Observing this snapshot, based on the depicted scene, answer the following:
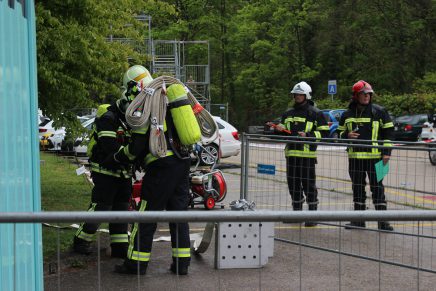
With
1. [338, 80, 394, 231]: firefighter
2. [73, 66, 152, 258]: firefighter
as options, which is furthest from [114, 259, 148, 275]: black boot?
[338, 80, 394, 231]: firefighter

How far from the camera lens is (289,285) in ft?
19.6

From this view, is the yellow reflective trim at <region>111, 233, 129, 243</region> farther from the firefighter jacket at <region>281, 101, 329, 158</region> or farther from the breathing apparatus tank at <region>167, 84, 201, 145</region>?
the firefighter jacket at <region>281, 101, 329, 158</region>

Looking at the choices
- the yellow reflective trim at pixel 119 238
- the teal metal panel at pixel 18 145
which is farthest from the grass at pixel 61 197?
the teal metal panel at pixel 18 145

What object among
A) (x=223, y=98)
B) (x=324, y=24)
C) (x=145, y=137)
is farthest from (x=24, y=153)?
(x=223, y=98)

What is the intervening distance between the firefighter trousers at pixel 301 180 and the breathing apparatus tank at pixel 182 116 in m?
2.06

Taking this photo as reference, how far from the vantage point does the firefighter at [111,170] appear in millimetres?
6773

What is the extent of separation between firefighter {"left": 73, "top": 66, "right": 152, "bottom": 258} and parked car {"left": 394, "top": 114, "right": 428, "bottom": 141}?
2475 cm

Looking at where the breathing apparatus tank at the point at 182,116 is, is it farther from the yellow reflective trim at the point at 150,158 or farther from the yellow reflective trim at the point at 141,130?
the yellow reflective trim at the point at 141,130

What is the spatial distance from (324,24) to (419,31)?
239 inches

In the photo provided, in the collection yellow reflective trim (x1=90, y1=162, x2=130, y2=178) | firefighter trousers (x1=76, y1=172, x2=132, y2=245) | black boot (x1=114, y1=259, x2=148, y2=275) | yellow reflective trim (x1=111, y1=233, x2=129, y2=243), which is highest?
yellow reflective trim (x1=90, y1=162, x2=130, y2=178)

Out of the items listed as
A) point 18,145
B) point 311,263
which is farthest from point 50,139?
point 18,145

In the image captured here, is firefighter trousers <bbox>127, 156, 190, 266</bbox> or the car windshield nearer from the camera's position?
firefighter trousers <bbox>127, 156, 190, 266</bbox>

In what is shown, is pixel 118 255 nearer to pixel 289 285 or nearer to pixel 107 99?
pixel 289 285

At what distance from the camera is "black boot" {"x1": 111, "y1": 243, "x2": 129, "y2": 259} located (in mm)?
7129
